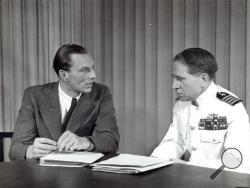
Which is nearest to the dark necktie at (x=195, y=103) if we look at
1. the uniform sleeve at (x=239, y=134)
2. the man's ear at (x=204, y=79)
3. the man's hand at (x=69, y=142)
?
the man's ear at (x=204, y=79)

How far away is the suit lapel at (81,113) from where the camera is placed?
110 inches

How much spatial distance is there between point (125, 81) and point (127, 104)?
20cm

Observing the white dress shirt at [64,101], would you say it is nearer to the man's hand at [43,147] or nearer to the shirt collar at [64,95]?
the shirt collar at [64,95]

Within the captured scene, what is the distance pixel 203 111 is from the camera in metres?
2.61

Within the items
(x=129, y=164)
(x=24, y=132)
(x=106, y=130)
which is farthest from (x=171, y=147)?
(x=24, y=132)

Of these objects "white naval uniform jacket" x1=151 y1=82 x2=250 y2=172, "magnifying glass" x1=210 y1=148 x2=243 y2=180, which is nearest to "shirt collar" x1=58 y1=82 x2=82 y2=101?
"white naval uniform jacket" x1=151 y1=82 x2=250 y2=172

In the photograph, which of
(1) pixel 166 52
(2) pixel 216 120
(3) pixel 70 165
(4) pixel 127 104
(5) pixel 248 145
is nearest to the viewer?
(3) pixel 70 165

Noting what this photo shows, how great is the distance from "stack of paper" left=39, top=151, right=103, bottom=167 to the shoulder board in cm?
85

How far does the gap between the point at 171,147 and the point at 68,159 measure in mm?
844

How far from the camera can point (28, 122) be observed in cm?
274

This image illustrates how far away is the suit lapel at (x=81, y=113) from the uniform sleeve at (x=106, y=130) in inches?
3.3

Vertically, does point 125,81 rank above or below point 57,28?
below

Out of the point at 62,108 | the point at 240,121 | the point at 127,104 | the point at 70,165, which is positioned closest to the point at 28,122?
the point at 62,108

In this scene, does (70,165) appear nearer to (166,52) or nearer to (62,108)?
(62,108)
